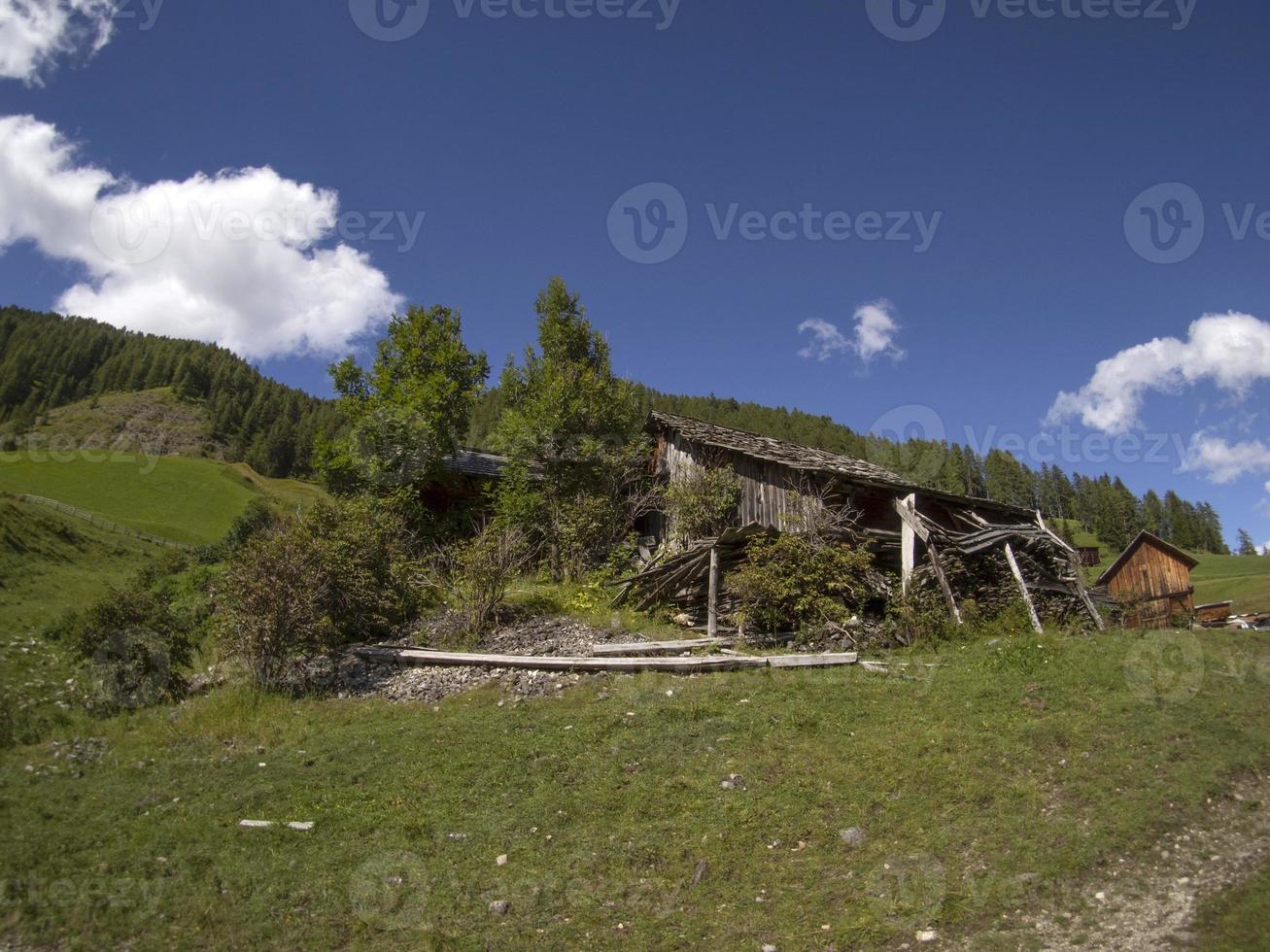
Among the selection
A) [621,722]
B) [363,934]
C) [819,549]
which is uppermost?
[819,549]

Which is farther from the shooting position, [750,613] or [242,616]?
[750,613]

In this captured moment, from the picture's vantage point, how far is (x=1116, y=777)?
7215 mm

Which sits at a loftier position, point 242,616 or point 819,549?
point 819,549

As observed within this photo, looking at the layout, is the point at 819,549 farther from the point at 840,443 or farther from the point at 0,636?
the point at 840,443

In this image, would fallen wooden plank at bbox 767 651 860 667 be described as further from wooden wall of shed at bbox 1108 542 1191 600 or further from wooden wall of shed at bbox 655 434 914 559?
wooden wall of shed at bbox 1108 542 1191 600

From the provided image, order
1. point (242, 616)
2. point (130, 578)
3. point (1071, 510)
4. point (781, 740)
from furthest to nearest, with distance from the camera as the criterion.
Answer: point (1071, 510) → point (130, 578) → point (242, 616) → point (781, 740)

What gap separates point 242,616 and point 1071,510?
113 metres

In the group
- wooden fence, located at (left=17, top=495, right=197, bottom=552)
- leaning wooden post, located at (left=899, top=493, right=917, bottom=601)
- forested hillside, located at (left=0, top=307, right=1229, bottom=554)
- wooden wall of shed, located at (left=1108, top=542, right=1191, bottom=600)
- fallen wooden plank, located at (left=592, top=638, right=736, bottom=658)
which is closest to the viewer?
fallen wooden plank, located at (left=592, top=638, right=736, bottom=658)

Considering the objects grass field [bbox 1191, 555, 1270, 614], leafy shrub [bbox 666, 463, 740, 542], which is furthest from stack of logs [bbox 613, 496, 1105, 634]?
grass field [bbox 1191, 555, 1270, 614]

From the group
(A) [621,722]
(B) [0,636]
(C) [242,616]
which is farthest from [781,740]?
(B) [0,636]

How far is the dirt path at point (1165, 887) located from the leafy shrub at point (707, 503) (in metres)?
14.4

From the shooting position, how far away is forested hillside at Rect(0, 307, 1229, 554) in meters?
81.3

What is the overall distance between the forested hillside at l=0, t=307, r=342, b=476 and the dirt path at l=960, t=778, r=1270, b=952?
101 meters

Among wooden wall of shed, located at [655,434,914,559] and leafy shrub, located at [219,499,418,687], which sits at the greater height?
wooden wall of shed, located at [655,434,914,559]
